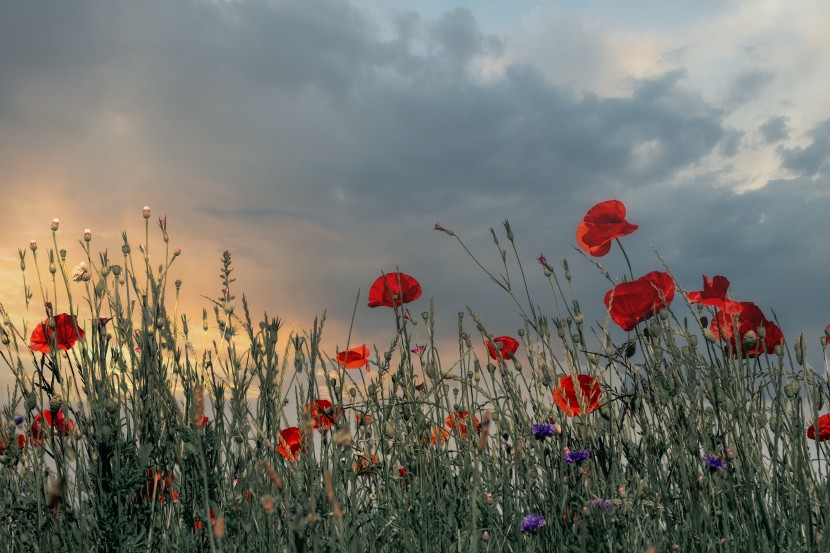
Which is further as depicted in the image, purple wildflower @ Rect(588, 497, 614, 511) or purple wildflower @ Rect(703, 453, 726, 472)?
purple wildflower @ Rect(703, 453, 726, 472)

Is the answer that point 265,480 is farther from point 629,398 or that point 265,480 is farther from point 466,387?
point 629,398

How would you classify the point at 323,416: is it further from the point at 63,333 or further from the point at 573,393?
the point at 63,333

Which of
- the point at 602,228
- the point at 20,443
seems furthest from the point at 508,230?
the point at 20,443

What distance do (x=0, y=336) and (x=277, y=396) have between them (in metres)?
1.50

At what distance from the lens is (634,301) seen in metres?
2.42

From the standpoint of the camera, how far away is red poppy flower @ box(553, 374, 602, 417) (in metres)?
2.21

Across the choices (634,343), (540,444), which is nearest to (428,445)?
(540,444)

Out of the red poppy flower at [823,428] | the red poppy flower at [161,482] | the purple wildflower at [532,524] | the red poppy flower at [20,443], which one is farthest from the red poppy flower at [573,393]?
the red poppy flower at [20,443]

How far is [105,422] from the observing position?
2.28 meters

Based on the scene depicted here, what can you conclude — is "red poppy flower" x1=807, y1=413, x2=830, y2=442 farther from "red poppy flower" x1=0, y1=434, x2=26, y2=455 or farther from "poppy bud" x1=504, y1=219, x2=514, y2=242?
"red poppy flower" x1=0, y1=434, x2=26, y2=455

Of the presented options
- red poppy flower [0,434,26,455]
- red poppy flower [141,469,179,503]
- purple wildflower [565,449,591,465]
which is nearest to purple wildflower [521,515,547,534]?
purple wildflower [565,449,591,465]

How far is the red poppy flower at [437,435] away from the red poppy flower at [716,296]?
909 millimetres

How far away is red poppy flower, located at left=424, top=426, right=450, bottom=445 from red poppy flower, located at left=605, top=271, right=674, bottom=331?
69 cm

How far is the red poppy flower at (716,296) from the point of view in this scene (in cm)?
228
